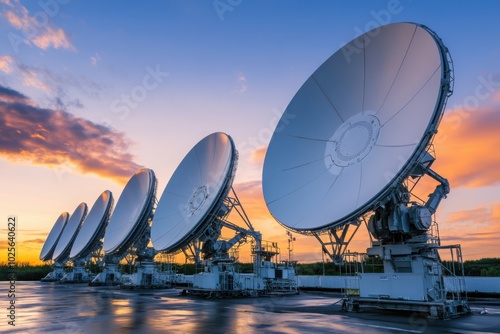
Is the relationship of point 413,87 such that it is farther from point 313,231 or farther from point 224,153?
point 224,153

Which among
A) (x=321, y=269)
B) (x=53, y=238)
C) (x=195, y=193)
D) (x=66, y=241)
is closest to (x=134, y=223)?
(x=195, y=193)

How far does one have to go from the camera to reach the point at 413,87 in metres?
19.9

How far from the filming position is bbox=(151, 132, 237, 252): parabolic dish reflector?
1287 inches

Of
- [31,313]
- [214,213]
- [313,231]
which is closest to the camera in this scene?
[313,231]

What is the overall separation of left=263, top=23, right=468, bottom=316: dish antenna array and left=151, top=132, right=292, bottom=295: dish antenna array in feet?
28.1

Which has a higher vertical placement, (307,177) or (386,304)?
(307,177)

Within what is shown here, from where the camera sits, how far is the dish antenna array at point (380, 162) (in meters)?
18.9

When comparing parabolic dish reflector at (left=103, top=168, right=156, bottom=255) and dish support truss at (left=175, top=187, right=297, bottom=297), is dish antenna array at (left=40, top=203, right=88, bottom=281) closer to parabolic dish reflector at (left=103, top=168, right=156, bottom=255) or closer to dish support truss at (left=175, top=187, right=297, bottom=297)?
parabolic dish reflector at (left=103, top=168, right=156, bottom=255)

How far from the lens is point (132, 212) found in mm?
48688

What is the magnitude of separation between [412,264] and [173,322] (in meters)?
12.7

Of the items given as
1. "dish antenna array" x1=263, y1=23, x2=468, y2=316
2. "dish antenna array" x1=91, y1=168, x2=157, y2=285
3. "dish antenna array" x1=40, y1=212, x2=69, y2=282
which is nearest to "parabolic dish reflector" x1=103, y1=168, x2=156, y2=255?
"dish antenna array" x1=91, y1=168, x2=157, y2=285

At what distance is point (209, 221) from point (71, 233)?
5228 centimetres

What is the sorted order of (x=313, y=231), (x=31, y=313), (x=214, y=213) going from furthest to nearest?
(x=214, y=213) → (x=31, y=313) → (x=313, y=231)

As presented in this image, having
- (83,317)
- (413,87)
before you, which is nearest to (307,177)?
(413,87)
